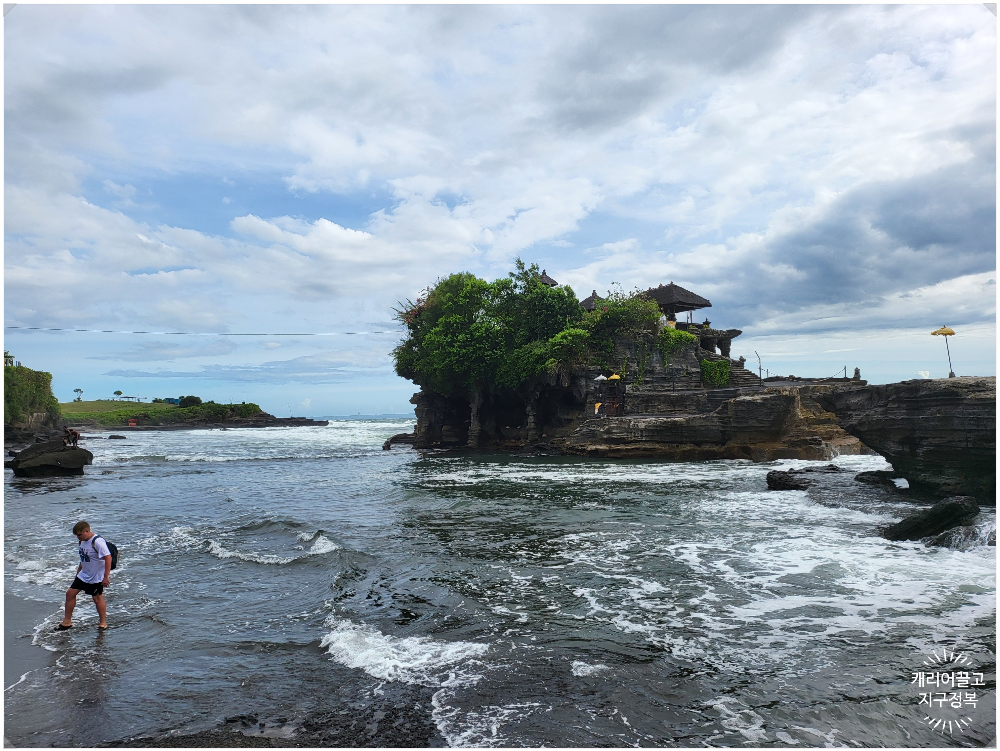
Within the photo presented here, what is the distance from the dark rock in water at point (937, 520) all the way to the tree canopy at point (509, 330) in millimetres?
24276

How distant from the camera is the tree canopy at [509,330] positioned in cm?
3631

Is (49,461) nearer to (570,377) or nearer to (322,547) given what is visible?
(322,547)

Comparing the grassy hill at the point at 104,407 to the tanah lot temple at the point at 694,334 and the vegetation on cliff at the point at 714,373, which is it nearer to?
the tanah lot temple at the point at 694,334

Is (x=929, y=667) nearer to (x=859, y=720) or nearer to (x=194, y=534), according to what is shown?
(x=859, y=720)

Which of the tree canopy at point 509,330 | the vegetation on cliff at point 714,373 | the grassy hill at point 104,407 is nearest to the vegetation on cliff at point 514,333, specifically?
the tree canopy at point 509,330

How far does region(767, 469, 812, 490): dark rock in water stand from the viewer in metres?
18.1

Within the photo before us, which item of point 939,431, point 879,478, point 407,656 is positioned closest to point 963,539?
point 939,431

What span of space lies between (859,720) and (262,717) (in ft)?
17.9

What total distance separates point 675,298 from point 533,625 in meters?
39.8

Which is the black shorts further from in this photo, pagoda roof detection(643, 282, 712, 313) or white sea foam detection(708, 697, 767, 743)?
pagoda roof detection(643, 282, 712, 313)

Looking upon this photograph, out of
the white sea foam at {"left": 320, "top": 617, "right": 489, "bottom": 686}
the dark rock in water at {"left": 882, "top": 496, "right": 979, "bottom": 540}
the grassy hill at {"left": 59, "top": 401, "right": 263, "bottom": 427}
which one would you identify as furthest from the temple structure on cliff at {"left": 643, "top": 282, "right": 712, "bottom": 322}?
the grassy hill at {"left": 59, "top": 401, "right": 263, "bottom": 427}

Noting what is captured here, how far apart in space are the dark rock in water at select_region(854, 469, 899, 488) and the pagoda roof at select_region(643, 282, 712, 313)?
27578 millimetres

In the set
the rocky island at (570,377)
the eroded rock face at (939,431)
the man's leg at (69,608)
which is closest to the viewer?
the man's leg at (69,608)

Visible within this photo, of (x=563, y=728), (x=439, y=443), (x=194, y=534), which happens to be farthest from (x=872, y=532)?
(x=439, y=443)
